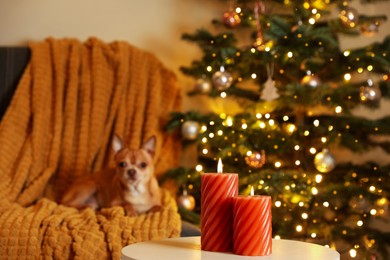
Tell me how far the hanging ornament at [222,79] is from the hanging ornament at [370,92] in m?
0.65

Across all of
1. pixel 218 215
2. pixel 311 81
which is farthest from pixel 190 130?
pixel 218 215

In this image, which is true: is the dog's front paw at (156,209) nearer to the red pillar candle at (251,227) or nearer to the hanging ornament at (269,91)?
the hanging ornament at (269,91)

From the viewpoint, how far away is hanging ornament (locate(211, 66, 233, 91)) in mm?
2988

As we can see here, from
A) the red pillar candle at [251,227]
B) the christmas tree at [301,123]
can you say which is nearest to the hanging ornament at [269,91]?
the christmas tree at [301,123]

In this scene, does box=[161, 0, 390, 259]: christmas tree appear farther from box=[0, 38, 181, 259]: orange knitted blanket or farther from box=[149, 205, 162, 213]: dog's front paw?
box=[149, 205, 162, 213]: dog's front paw

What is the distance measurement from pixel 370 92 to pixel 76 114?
1466 millimetres

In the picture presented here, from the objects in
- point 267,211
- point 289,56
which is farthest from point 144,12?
point 267,211

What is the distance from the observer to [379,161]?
3.11 m

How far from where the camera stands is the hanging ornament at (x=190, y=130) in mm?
3066

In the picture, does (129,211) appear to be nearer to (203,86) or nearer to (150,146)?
(150,146)

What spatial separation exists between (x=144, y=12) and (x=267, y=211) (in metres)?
2.29

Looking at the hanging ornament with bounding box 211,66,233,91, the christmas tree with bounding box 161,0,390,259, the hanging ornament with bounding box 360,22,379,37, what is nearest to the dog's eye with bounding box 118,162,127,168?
the christmas tree with bounding box 161,0,390,259

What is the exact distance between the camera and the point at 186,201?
3.04 meters

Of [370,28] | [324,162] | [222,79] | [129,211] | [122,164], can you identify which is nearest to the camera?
[129,211]
